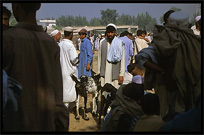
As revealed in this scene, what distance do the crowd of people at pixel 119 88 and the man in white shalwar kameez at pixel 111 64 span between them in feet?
8.83

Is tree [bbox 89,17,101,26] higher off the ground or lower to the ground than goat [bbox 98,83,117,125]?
higher

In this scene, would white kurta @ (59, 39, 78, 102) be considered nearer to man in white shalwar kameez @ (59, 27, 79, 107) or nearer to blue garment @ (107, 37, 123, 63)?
man in white shalwar kameez @ (59, 27, 79, 107)

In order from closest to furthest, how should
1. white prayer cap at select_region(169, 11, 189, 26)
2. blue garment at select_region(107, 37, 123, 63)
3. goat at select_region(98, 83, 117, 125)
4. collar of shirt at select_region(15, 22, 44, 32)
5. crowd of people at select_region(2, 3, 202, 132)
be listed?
crowd of people at select_region(2, 3, 202, 132) < collar of shirt at select_region(15, 22, 44, 32) < white prayer cap at select_region(169, 11, 189, 26) < goat at select_region(98, 83, 117, 125) < blue garment at select_region(107, 37, 123, 63)

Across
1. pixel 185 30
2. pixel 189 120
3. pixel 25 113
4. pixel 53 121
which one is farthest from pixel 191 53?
pixel 25 113

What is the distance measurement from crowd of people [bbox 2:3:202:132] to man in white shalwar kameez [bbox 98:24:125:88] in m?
2.69

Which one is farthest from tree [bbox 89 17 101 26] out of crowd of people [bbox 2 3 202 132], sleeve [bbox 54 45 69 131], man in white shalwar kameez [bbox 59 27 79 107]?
sleeve [bbox 54 45 69 131]

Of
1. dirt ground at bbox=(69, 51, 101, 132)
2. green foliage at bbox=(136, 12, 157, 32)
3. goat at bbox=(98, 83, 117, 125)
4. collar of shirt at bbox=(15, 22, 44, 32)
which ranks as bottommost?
dirt ground at bbox=(69, 51, 101, 132)

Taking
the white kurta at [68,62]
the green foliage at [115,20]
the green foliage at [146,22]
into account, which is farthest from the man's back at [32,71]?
the green foliage at [146,22]

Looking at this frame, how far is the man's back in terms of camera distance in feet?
7.03

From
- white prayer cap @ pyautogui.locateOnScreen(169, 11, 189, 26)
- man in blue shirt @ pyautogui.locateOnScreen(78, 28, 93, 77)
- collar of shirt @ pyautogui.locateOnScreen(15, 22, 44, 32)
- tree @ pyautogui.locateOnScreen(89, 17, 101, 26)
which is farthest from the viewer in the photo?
tree @ pyautogui.locateOnScreen(89, 17, 101, 26)

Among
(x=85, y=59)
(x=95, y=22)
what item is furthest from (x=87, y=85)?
(x=95, y=22)

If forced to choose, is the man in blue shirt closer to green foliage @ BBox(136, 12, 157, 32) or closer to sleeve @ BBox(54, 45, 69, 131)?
sleeve @ BBox(54, 45, 69, 131)

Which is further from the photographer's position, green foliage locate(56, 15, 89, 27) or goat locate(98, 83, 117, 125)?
green foliage locate(56, 15, 89, 27)

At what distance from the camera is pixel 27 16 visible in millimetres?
2354
